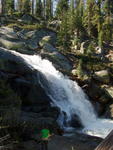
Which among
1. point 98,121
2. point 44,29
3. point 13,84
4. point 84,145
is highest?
point 44,29

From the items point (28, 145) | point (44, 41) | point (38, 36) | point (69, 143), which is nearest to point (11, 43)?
point (44, 41)

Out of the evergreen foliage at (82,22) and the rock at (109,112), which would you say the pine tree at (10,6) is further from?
the rock at (109,112)

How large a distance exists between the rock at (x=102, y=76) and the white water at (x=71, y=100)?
18.8 ft

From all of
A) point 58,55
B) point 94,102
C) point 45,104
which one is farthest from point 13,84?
point 58,55

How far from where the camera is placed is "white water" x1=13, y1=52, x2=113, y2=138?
2408cm

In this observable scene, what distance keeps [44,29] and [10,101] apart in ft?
121

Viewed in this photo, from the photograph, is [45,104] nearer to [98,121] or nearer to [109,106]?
[98,121]

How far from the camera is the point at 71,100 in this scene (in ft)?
88.3

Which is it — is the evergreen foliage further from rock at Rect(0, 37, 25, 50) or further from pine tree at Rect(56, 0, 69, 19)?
rock at Rect(0, 37, 25, 50)

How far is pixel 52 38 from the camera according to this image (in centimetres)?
4925

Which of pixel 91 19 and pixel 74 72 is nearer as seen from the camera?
pixel 74 72

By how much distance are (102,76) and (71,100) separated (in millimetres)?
9962

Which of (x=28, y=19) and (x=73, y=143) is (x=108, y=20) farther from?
(x=73, y=143)

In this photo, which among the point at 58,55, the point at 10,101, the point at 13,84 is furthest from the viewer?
the point at 58,55
